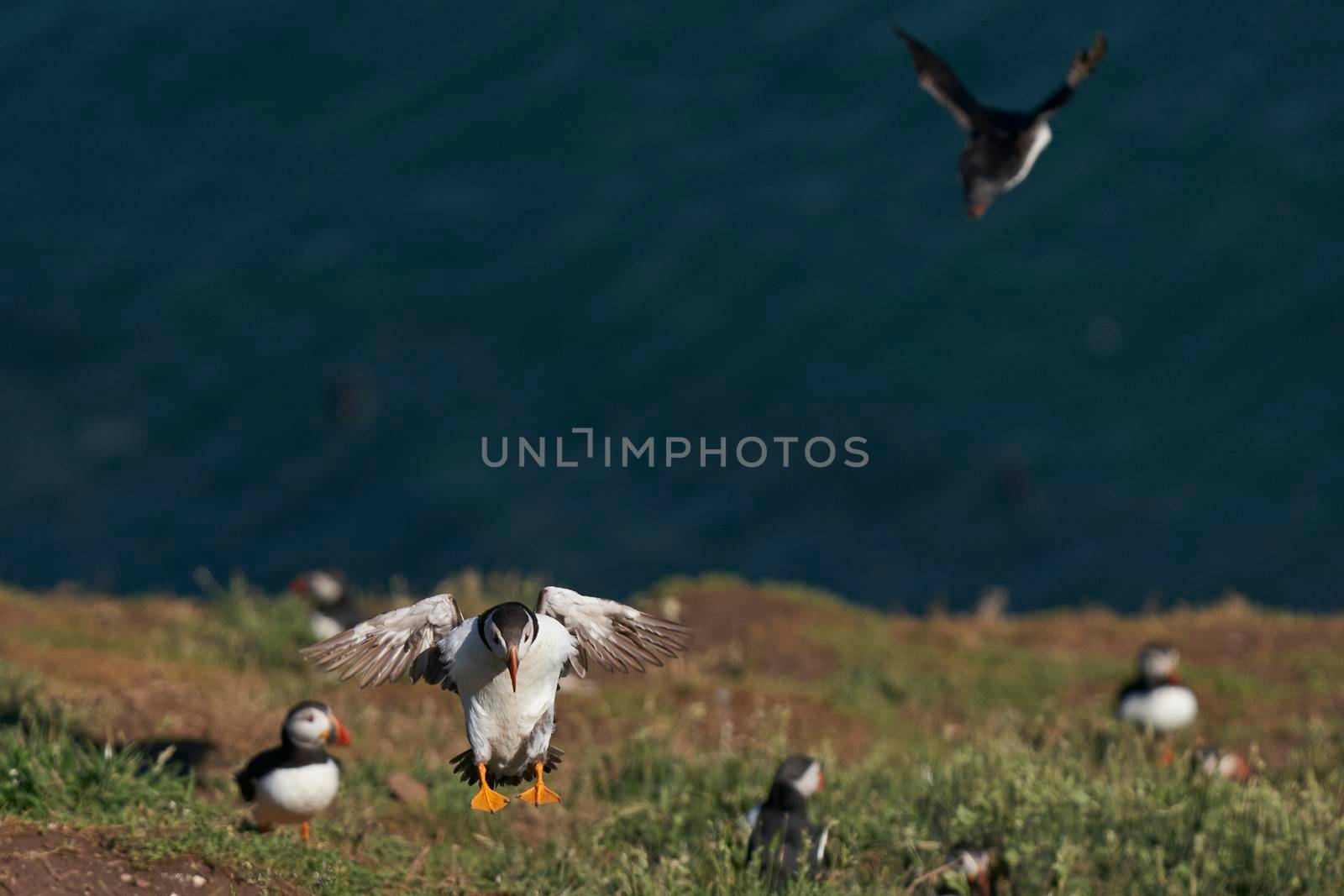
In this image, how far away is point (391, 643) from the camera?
6789 millimetres

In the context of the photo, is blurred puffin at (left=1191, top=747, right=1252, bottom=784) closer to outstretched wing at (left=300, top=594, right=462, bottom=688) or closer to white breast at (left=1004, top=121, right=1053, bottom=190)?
white breast at (left=1004, top=121, right=1053, bottom=190)

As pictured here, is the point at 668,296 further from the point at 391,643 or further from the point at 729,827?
the point at 391,643

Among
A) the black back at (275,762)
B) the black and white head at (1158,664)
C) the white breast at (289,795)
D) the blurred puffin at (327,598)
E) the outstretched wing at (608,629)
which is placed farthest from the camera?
the blurred puffin at (327,598)

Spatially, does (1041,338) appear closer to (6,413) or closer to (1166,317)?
(1166,317)

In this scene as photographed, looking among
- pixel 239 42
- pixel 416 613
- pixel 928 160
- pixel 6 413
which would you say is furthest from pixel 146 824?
pixel 239 42

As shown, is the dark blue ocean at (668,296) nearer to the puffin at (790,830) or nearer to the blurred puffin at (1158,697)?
the blurred puffin at (1158,697)

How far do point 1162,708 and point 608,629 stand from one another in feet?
27.4

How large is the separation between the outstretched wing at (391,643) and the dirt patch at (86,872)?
1.54m

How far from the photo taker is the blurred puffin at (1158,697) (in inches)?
553

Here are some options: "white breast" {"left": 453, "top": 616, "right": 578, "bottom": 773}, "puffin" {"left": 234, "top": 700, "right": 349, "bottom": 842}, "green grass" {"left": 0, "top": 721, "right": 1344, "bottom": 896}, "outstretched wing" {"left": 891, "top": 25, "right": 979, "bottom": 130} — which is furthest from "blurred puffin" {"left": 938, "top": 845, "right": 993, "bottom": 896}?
"outstretched wing" {"left": 891, "top": 25, "right": 979, "bottom": 130}

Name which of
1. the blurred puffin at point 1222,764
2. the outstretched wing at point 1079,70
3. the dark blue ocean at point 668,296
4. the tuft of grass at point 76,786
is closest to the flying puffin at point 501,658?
the tuft of grass at point 76,786

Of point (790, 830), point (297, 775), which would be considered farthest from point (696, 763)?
point (297, 775)

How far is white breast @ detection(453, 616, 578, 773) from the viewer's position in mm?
6473

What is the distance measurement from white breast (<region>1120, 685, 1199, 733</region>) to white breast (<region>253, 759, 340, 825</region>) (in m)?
7.08
